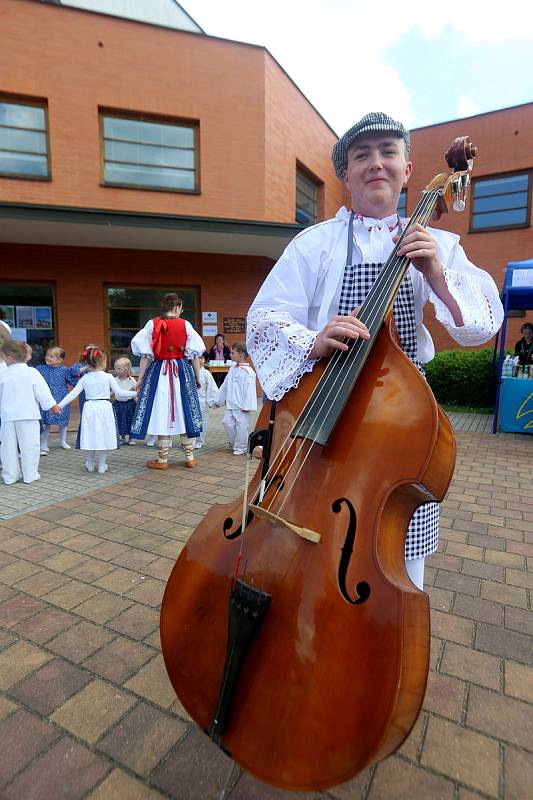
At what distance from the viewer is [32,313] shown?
952 centimetres

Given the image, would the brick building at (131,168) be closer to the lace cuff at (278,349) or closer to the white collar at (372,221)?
the white collar at (372,221)

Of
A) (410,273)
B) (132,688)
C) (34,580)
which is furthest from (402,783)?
(34,580)

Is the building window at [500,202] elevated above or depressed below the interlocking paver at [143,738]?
above

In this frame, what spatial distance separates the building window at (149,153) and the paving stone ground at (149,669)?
25.4ft

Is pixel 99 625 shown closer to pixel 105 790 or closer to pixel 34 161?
pixel 105 790

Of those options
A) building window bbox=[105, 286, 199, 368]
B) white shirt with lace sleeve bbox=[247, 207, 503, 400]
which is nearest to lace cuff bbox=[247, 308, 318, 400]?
white shirt with lace sleeve bbox=[247, 207, 503, 400]

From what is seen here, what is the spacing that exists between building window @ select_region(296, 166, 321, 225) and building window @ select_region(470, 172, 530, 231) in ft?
14.0

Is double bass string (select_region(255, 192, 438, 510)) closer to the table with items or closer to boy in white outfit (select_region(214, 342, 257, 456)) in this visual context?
boy in white outfit (select_region(214, 342, 257, 456))

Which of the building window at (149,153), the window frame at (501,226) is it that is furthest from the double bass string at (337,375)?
the window frame at (501,226)

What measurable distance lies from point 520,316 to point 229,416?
30.5 ft

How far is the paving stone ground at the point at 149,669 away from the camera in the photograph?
1442 millimetres

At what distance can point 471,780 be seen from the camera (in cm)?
144

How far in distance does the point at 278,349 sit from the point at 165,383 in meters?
3.88

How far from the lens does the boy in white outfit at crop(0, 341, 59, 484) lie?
460 cm
